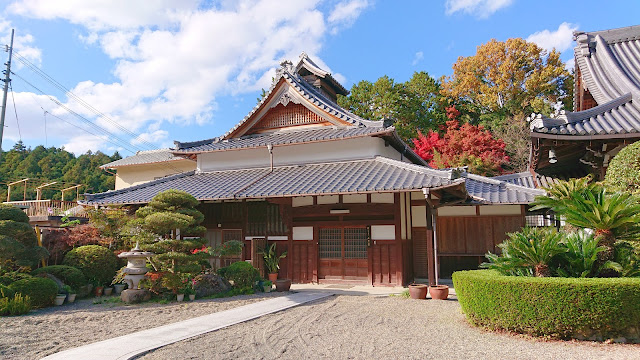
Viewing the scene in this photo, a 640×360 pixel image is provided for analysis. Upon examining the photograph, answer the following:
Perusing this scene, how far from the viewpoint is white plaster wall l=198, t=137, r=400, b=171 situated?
15008mm

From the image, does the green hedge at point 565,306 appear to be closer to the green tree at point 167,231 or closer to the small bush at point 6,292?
the green tree at point 167,231

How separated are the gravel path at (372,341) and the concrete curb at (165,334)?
278 millimetres

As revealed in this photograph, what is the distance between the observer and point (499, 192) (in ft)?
45.3

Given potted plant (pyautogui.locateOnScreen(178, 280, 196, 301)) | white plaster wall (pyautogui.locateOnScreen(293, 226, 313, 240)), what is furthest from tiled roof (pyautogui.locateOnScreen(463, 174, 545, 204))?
potted plant (pyautogui.locateOnScreen(178, 280, 196, 301))

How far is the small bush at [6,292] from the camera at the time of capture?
8.77 meters

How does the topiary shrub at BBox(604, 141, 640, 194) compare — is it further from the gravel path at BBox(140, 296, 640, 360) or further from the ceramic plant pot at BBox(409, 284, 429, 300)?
the ceramic plant pot at BBox(409, 284, 429, 300)

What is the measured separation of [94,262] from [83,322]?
14.3ft

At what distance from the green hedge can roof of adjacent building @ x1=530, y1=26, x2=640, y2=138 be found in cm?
324

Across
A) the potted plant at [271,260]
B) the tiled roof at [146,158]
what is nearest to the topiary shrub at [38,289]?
the potted plant at [271,260]

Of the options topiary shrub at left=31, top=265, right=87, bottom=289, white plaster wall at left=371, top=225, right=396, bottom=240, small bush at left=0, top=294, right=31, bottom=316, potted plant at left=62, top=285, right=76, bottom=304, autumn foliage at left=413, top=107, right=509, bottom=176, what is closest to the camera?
small bush at left=0, top=294, right=31, bottom=316

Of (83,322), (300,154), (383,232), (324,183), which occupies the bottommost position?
(83,322)

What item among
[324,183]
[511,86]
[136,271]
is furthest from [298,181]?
[511,86]

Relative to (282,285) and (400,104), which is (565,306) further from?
(400,104)

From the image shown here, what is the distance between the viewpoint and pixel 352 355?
5.70 metres
